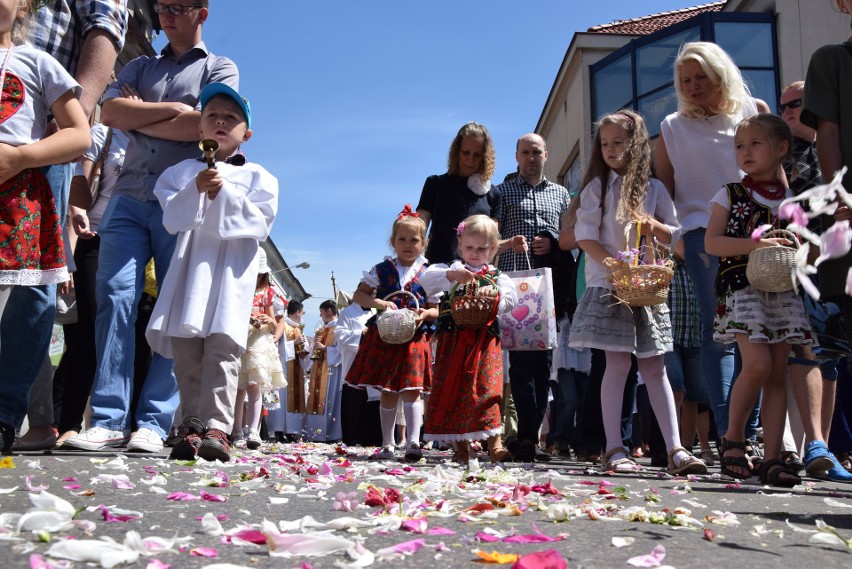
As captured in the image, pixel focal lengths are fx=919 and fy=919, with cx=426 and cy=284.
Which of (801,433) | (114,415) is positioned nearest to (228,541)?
(114,415)

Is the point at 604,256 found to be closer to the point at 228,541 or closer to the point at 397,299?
the point at 397,299

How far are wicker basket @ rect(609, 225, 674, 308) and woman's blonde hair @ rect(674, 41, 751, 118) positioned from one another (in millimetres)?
1128

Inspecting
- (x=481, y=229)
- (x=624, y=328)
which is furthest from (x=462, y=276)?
(x=624, y=328)

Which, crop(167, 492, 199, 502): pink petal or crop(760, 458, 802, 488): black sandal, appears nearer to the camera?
crop(167, 492, 199, 502): pink petal

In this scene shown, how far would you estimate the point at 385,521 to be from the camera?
2527 millimetres

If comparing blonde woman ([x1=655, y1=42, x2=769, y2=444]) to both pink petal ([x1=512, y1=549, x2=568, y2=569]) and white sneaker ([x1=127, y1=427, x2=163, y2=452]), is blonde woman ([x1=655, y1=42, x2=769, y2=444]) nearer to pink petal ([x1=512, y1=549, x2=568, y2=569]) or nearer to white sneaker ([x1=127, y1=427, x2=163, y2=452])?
white sneaker ([x1=127, y1=427, x2=163, y2=452])

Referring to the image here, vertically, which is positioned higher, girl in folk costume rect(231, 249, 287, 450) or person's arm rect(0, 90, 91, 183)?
person's arm rect(0, 90, 91, 183)

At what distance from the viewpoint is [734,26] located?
22125 mm

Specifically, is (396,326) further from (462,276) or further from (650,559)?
(650,559)

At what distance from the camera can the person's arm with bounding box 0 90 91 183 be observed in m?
4.01

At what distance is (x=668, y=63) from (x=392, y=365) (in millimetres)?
18964

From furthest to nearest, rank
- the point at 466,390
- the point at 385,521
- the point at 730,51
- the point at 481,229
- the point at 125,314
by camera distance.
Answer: the point at 730,51, the point at 481,229, the point at 466,390, the point at 125,314, the point at 385,521

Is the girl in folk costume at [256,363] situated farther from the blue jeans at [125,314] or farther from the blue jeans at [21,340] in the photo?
the blue jeans at [21,340]

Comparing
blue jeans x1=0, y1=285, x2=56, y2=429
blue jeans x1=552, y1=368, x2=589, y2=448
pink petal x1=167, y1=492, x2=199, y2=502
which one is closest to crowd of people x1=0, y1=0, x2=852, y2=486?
blue jeans x1=0, y1=285, x2=56, y2=429
